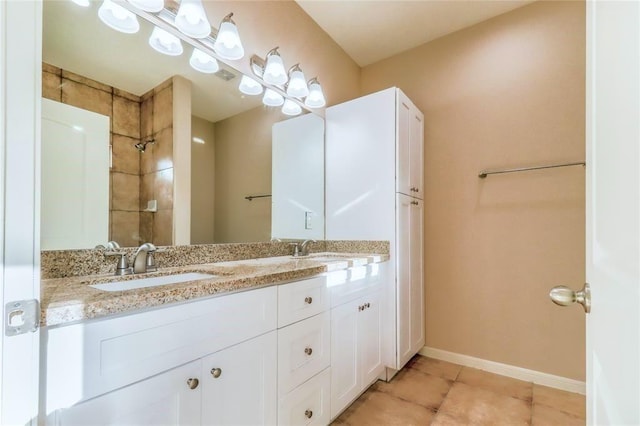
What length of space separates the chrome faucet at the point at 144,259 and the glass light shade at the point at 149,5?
97 centimetres

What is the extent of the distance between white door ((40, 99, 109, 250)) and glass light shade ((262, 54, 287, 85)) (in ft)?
3.11

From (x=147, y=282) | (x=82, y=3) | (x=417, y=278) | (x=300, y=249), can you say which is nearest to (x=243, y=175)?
(x=300, y=249)

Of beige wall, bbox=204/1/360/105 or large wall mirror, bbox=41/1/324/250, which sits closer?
large wall mirror, bbox=41/1/324/250

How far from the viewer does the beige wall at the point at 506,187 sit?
1.90 metres

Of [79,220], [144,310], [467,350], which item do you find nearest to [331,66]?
[79,220]

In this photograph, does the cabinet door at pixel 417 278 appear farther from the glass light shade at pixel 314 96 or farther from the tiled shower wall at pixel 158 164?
the tiled shower wall at pixel 158 164

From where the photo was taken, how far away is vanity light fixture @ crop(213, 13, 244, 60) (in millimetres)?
1481

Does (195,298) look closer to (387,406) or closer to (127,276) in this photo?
(127,276)

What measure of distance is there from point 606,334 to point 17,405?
106cm

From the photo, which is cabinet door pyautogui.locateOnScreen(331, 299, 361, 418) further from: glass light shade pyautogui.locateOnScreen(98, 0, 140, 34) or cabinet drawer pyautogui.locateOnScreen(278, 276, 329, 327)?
glass light shade pyautogui.locateOnScreen(98, 0, 140, 34)

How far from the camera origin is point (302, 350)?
4.18 ft

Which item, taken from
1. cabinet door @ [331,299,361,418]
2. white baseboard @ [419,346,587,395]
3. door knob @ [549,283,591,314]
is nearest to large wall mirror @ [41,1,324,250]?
cabinet door @ [331,299,361,418]

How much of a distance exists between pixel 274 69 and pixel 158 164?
0.93m

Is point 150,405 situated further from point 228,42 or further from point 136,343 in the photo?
point 228,42
